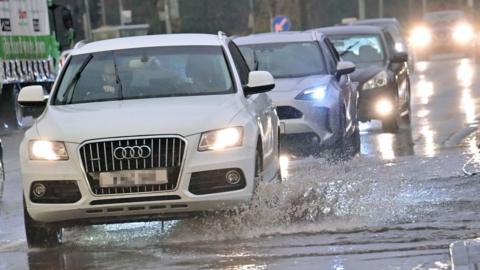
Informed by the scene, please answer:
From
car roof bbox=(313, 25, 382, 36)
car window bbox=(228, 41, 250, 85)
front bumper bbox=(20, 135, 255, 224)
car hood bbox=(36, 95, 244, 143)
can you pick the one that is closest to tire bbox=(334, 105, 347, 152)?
car window bbox=(228, 41, 250, 85)

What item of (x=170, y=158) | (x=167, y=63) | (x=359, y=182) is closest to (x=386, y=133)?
(x=359, y=182)

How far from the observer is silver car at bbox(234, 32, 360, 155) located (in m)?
13.3

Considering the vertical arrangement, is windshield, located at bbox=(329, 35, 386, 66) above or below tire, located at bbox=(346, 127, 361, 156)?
above

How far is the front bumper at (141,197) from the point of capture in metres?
8.27

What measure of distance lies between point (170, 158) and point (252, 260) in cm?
109

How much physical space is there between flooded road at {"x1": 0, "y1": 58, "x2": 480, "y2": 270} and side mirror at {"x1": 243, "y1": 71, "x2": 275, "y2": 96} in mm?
819

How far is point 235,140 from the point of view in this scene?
8.49 metres

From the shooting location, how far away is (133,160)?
27.1 ft

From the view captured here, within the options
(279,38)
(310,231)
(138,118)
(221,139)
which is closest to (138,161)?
(138,118)

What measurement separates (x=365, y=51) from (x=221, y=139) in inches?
409

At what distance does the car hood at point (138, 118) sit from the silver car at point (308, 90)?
13.5ft

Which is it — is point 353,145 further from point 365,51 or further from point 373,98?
point 365,51

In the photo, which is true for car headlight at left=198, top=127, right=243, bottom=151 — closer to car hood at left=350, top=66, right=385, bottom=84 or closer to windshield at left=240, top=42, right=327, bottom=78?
windshield at left=240, top=42, right=327, bottom=78

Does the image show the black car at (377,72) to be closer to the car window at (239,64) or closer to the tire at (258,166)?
the car window at (239,64)
